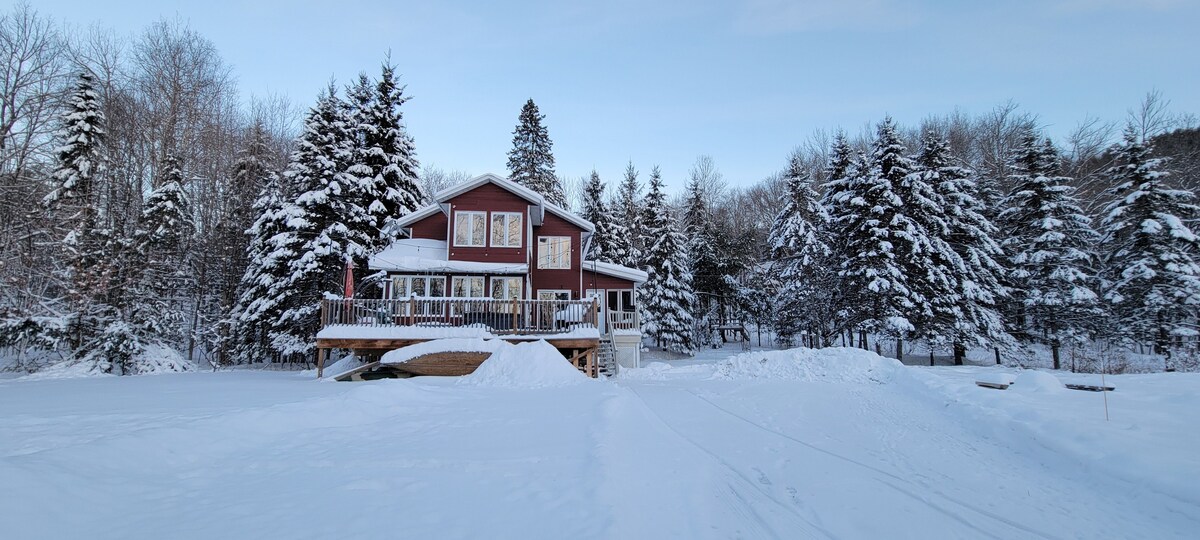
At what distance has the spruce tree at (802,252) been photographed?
23.6 meters

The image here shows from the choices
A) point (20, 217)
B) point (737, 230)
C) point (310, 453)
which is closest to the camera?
point (310, 453)

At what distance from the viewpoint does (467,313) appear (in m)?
15.0

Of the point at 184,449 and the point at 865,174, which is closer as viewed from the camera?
the point at 184,449

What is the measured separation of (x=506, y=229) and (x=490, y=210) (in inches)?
39.8

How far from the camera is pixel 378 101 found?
2188cm

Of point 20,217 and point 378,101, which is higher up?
point 378,101

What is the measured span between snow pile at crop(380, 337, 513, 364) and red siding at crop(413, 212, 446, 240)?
28.2 ft

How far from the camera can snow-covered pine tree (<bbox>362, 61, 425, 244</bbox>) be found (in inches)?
807

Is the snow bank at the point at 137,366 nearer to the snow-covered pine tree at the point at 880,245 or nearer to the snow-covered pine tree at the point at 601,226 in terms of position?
the snow-covered pine tree at the point at 601,226

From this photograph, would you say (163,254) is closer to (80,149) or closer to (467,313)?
(80,149)

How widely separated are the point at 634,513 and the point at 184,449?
14.5 feet

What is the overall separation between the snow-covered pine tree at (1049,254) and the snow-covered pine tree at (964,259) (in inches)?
38.4

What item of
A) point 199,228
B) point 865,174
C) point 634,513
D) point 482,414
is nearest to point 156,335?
point 199,228

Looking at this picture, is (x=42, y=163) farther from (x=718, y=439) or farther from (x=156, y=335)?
(x=718, y=439)
